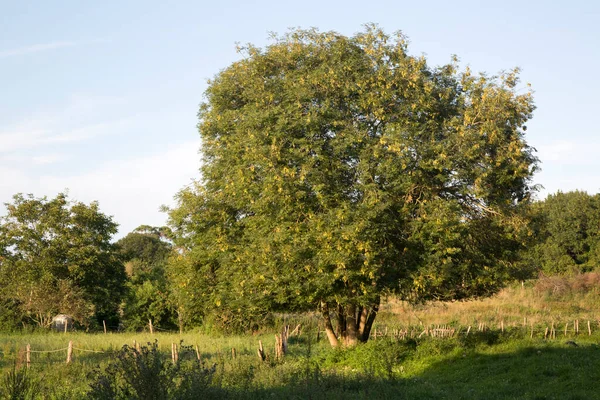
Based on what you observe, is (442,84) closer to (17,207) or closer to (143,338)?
(143,338)

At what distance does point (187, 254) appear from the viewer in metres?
29.9

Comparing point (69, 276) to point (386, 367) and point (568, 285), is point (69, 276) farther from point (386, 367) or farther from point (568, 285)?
point (568, 285)

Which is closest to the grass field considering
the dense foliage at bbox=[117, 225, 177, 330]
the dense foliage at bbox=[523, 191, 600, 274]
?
the dense foliage at bbox=[117, 225, 177, 330]

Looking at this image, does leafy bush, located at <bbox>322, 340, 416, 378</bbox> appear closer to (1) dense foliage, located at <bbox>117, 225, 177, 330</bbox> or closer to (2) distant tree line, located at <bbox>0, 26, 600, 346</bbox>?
(2) distant tree line, located at <bbox>0, 26, 600, 346</bbox>

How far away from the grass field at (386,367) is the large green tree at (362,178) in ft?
7.35

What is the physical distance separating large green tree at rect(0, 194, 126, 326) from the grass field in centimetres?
1108

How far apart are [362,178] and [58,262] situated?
93.4ft

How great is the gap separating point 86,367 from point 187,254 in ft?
26.4

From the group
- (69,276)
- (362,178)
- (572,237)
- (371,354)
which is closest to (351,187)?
(362,178)

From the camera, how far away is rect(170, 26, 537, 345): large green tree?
2416cm

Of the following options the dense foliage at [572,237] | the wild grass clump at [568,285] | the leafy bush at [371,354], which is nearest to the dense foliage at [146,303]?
the leafy bush at [371,354]

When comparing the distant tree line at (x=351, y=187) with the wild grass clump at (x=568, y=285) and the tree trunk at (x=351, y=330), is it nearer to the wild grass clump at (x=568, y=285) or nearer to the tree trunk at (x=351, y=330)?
the tree trunk at (x=351, y=330)

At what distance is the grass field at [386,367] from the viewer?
16.7 meters

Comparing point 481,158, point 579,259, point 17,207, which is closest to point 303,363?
point 481,158
